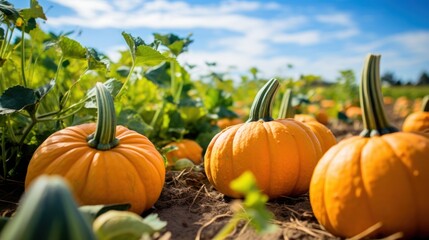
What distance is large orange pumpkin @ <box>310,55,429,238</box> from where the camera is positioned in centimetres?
136

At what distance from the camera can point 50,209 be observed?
36.0 inches

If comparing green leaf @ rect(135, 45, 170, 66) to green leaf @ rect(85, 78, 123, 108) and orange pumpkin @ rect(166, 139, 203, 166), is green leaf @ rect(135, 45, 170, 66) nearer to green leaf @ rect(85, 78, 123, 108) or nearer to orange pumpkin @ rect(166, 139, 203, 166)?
green leaf @ rect(85, 78, 123, 108)

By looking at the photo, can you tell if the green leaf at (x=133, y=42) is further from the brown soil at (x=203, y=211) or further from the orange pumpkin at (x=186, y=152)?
the orange pumpkin at (x=186, y=152)

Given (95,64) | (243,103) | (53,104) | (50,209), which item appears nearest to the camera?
(50,209)

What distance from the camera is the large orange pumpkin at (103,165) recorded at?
1.67 metres

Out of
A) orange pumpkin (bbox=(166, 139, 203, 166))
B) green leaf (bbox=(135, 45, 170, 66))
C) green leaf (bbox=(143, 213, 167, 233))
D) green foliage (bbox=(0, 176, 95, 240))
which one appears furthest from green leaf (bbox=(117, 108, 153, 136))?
green foliage (bbox=(0, 176, 95, 240))

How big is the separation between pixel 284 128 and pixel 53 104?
1988mm

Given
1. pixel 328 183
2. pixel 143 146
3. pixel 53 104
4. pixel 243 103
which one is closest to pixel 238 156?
pixel 143 146

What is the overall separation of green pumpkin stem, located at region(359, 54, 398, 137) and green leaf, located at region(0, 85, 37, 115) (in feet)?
5.03

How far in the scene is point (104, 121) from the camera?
1731mm

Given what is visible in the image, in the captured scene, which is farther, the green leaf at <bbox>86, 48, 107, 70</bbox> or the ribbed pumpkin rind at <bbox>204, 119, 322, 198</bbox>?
the green leaf at <bbox>86, 48, 107, 70</bbox>

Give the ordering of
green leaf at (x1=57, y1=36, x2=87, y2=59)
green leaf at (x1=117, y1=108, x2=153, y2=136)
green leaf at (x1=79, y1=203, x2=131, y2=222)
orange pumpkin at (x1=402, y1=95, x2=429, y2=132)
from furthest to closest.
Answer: orange pumpkin at (x1=402, y1=95, x2=429, y2=132) < green leaf at (x1=117, y1=108, x2=153, y2=136) < green leaf at (x1=57, y1=36, x2=87, y2=59) < green leaf at (x1=79, y1=203, x2=131, y2=222)

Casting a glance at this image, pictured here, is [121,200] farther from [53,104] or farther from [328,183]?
[53,104]

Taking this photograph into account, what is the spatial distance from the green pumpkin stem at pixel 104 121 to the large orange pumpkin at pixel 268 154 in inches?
23.1
